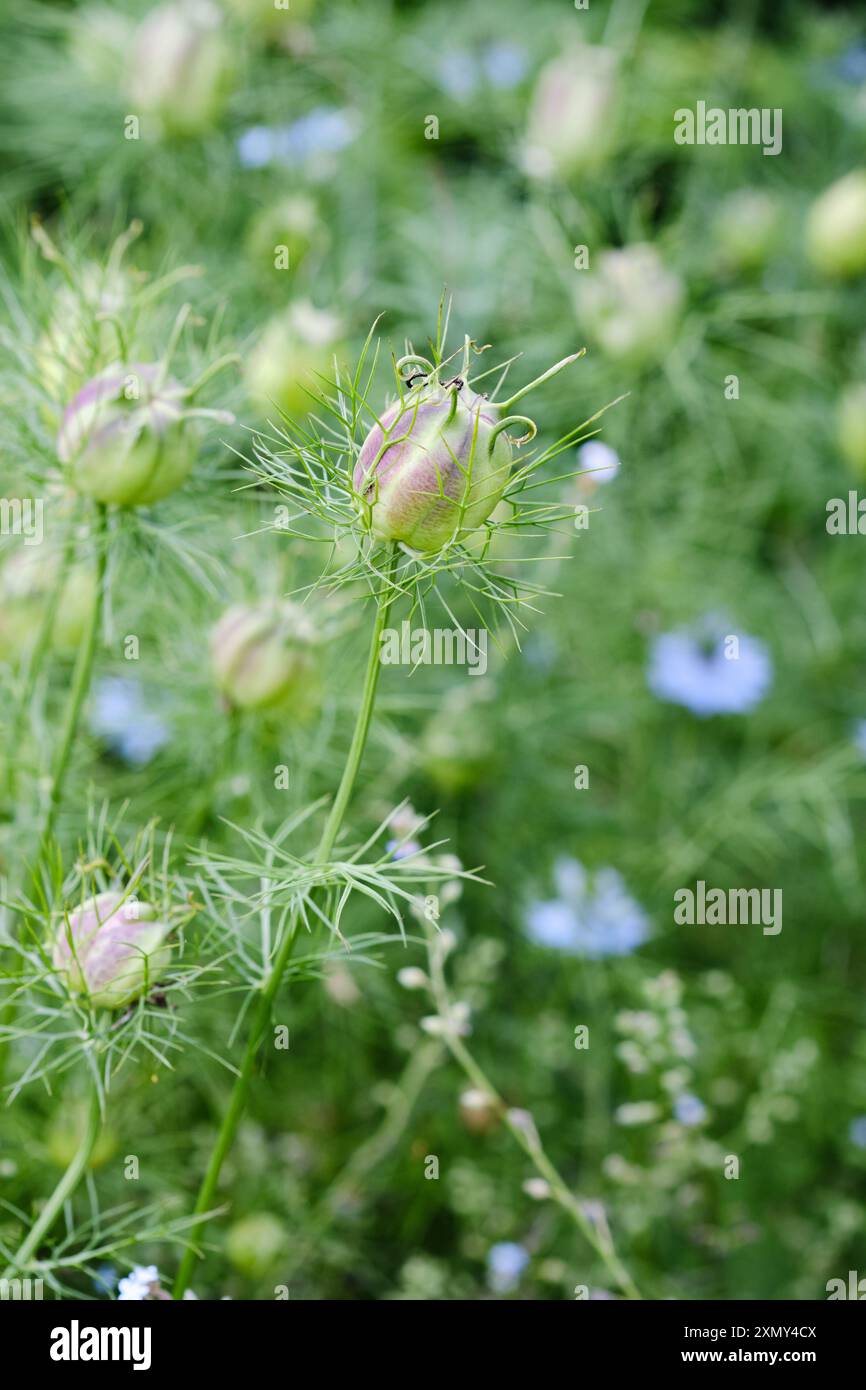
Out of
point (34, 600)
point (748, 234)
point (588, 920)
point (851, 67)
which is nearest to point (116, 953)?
point (34, 600)

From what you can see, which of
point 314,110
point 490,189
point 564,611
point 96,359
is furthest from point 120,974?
point 490,189

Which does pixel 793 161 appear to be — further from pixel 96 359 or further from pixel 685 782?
pixel 96 359

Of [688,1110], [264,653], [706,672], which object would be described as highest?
[706,672]

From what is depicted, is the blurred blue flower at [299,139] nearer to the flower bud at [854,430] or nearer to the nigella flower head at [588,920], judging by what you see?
the flower bud at [854,430]

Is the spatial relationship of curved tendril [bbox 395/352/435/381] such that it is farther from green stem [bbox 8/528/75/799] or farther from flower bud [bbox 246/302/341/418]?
flower bud [bbox 246/302/341/418]

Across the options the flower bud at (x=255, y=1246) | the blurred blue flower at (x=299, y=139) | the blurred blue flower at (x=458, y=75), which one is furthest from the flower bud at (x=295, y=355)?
the blurred blue flower at (x=458, y=75)

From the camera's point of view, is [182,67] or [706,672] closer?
[182,67]

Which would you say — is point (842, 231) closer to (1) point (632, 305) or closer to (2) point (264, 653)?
(1) point (632, 305)

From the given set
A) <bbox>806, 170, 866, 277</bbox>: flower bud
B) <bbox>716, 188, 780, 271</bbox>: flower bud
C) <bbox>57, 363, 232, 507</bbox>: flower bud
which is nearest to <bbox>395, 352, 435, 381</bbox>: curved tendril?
<bbox>57, 363, 232, 507</bbox>: flower bud
